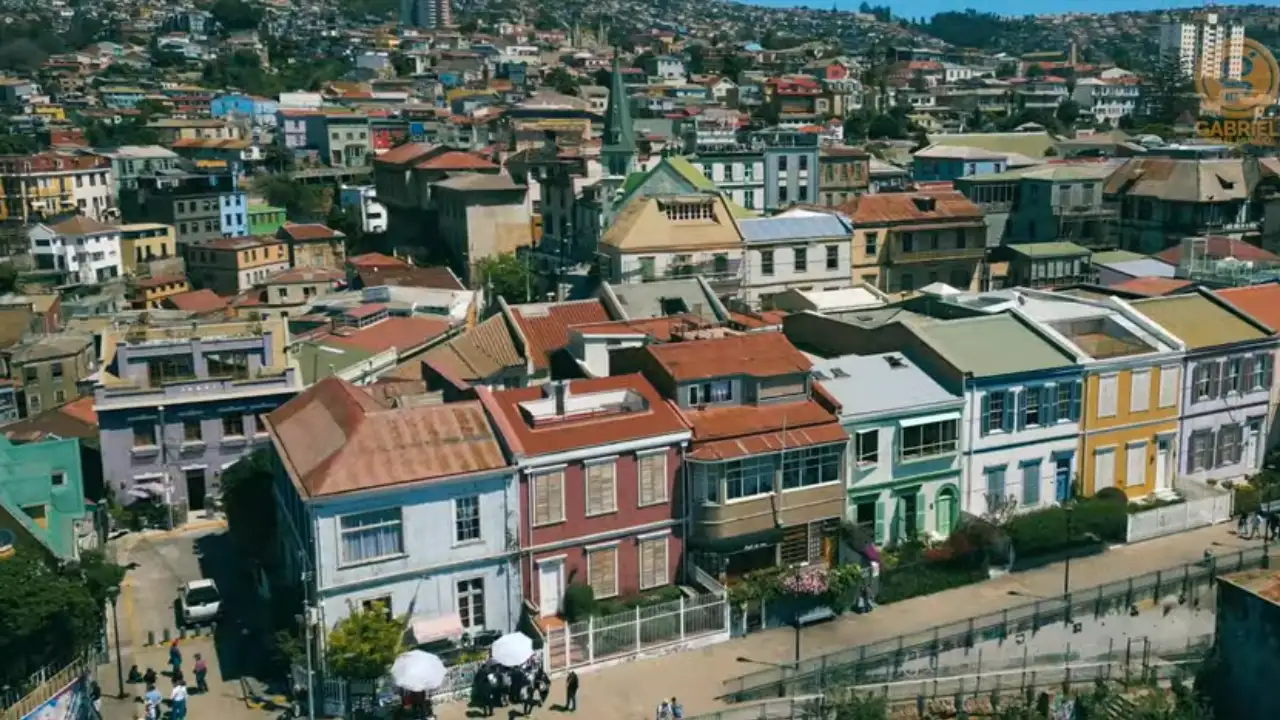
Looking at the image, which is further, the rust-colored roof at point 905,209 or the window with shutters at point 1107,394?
the rust-colored roof at point 905,209

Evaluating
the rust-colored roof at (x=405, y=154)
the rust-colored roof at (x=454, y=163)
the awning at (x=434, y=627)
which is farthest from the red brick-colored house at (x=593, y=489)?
the rust-colored roof at (x=405, y=154)

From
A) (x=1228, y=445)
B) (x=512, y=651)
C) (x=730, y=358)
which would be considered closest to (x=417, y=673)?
(x=512, y=651)

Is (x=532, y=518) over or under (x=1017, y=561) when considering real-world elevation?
over

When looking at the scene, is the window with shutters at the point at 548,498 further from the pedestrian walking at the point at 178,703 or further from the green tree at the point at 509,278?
the green tree at the point at 509,278

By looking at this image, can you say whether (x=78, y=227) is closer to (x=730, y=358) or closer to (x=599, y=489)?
(x=730, y=358)

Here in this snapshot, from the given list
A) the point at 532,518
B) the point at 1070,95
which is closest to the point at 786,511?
the point at 532,518

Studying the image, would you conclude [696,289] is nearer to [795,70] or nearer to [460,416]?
[460,416]

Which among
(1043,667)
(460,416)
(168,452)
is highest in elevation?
(460,416)
